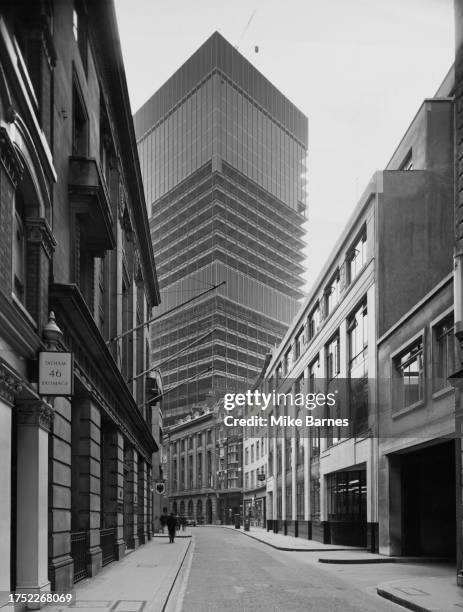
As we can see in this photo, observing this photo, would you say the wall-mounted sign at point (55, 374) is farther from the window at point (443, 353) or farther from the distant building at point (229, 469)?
the distant building at point (229, 469)

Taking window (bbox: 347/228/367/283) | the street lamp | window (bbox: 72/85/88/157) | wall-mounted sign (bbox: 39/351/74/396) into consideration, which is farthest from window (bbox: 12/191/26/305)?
window (bbox: 347/228/367/283)

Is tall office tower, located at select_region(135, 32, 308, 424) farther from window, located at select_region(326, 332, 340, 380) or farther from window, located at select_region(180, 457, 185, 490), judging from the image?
window, located at select_region(326, 332, 340, 380)

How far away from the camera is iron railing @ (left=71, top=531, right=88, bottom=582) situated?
64.6 ft

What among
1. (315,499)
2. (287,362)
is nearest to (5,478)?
(315,499)

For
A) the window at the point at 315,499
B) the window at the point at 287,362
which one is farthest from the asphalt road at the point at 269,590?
the window at the point at 287,362

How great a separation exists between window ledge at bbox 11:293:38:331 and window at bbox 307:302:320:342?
36.7 meters

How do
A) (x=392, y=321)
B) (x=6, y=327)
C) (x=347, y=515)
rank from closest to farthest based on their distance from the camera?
(x=6, y=327), (x=392, y=321), (x=347, y=515)

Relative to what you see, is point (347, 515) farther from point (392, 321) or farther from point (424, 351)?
point (424, 351)

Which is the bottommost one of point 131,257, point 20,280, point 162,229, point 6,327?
point 6,327

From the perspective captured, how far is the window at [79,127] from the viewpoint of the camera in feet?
69.2

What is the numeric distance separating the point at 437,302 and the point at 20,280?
14.8m

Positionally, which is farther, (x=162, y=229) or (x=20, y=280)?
(x=162, y=229)

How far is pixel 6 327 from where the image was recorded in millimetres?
12570

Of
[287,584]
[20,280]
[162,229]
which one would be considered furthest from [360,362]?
[162,229]
